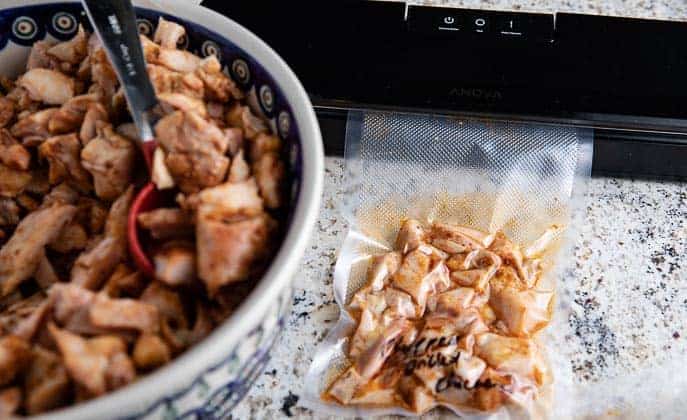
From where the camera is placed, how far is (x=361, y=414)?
2.17 feet

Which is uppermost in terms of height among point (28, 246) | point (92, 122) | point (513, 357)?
point (92, 122)

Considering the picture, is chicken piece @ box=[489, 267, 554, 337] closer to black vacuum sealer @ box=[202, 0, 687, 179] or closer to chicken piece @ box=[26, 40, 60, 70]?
black vacuum sealer @ box=[202, 0, 687, 179]

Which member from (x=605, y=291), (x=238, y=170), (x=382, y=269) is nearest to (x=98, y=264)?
(x=238, y=170)

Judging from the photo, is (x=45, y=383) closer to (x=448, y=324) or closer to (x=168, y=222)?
(x=168, y=222)

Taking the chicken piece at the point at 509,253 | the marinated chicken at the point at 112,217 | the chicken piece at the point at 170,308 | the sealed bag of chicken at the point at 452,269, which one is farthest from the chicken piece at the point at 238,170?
the chicken piece at the point at 509,253

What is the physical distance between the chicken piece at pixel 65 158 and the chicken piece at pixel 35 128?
0.01m

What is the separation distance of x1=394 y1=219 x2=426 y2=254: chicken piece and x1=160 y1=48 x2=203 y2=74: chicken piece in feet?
0.94

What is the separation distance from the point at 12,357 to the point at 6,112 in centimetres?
26

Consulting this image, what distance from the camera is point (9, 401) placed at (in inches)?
19.0

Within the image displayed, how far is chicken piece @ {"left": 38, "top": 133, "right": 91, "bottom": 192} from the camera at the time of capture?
0.62m

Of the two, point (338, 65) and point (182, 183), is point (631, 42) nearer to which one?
point (338, 65)

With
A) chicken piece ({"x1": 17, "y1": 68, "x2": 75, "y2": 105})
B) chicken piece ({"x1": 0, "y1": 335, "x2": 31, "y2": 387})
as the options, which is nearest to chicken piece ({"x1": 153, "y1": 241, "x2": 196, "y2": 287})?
chicken piece ({"x1": 0, "y1": 335, "x2": 31, "y2": 387})

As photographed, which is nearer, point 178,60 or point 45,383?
point 45,383

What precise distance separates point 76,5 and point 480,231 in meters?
0.47
